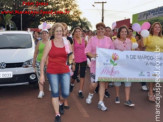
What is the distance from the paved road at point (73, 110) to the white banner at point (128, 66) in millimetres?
692

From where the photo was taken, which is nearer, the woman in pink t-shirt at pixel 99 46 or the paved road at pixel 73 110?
the paved road at pixel 73 110

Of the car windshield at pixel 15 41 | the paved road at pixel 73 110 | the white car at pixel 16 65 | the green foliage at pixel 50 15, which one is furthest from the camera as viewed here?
the green foliage at pixel 50 15

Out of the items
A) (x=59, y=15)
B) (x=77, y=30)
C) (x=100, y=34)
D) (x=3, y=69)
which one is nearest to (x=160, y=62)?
(x=100, y=34)

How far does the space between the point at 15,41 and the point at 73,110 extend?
3289 mm

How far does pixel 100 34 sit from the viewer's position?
462 cm

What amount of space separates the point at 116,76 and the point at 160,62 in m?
1.19

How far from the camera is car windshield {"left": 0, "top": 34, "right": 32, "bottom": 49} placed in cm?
637

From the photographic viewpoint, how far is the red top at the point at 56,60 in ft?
12.0

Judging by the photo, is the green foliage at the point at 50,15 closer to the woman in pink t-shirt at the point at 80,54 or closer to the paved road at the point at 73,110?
the woman in pink t-shirt at the point at 80,54

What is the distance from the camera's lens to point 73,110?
4.64 metres

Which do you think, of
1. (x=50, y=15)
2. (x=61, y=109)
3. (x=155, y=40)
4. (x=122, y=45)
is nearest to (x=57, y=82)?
(x=61, y=109)

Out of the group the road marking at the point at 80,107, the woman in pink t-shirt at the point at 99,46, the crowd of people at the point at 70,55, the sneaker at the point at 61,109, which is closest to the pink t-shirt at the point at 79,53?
the crowd of people at the point at 70,55

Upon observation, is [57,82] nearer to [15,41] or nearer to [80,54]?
[80,54]

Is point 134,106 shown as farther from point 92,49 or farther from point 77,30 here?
point 77,30
